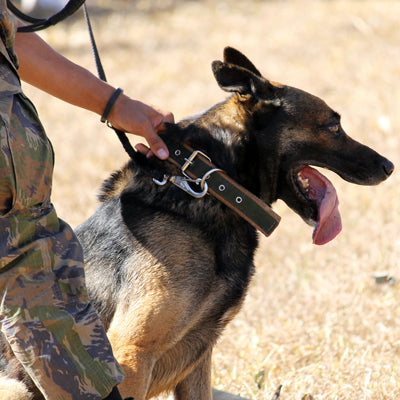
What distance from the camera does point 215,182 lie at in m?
2.59

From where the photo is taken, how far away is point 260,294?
14.9ft

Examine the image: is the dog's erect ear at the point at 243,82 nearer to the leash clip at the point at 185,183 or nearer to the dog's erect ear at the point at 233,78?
the dog's erect ear at the point at 233,78

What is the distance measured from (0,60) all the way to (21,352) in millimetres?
875

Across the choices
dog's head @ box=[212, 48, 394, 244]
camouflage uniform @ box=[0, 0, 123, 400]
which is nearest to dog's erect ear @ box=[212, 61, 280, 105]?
dog's head @ box=[212, 48, 394, 244]

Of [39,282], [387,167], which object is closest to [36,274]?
[39,282]

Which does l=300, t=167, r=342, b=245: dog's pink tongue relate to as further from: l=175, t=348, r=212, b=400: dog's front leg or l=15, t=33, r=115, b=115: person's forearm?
l=15, t=33, r=115, b=115: person's forearm

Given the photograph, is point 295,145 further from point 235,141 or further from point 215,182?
point 215,182

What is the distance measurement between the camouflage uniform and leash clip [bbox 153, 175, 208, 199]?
742 mm

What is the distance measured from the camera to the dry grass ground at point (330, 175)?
3663 millimetres

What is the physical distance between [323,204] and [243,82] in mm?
655

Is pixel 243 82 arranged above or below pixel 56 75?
above

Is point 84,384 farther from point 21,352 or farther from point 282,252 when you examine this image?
point 282,252

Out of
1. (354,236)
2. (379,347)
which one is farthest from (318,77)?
(379,347)

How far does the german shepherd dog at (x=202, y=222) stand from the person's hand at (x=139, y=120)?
0.38 feet
